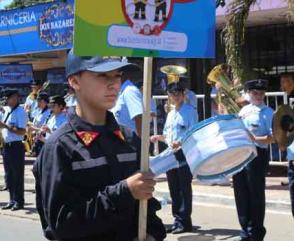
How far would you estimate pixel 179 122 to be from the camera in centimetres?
805

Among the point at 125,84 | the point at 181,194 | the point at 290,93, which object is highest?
the point at 125,84

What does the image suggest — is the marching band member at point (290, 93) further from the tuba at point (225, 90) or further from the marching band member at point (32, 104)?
the marching band member at point (32, 104)

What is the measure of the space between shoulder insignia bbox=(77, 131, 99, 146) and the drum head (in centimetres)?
52

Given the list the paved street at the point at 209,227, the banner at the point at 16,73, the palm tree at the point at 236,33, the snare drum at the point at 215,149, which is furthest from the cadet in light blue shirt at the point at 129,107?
the banner at the point at 16,73

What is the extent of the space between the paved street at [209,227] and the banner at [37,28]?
298 inches

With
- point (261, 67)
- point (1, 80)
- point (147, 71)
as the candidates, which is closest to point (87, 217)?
point (147, 71)

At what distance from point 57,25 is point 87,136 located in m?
14.7

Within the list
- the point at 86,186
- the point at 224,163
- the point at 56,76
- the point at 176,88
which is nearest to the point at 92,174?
the point at 86,186

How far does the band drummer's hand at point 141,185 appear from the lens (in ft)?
8.42

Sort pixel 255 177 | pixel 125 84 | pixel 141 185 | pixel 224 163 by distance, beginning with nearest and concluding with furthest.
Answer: pixel 141 185 → pixel 224 163 → pixel 255 177 → pixel 125 84

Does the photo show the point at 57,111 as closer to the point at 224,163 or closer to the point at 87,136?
the point at 224,163

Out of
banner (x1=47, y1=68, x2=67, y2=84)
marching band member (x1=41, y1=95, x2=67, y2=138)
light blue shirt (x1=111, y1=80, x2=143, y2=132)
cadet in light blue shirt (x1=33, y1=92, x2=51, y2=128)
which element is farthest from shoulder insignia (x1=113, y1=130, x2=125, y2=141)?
banner (x1=47, y1=68, x2=67, y2=84)

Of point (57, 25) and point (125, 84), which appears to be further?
point (57, 25)

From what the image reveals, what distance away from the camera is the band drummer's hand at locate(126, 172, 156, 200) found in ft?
8.42
